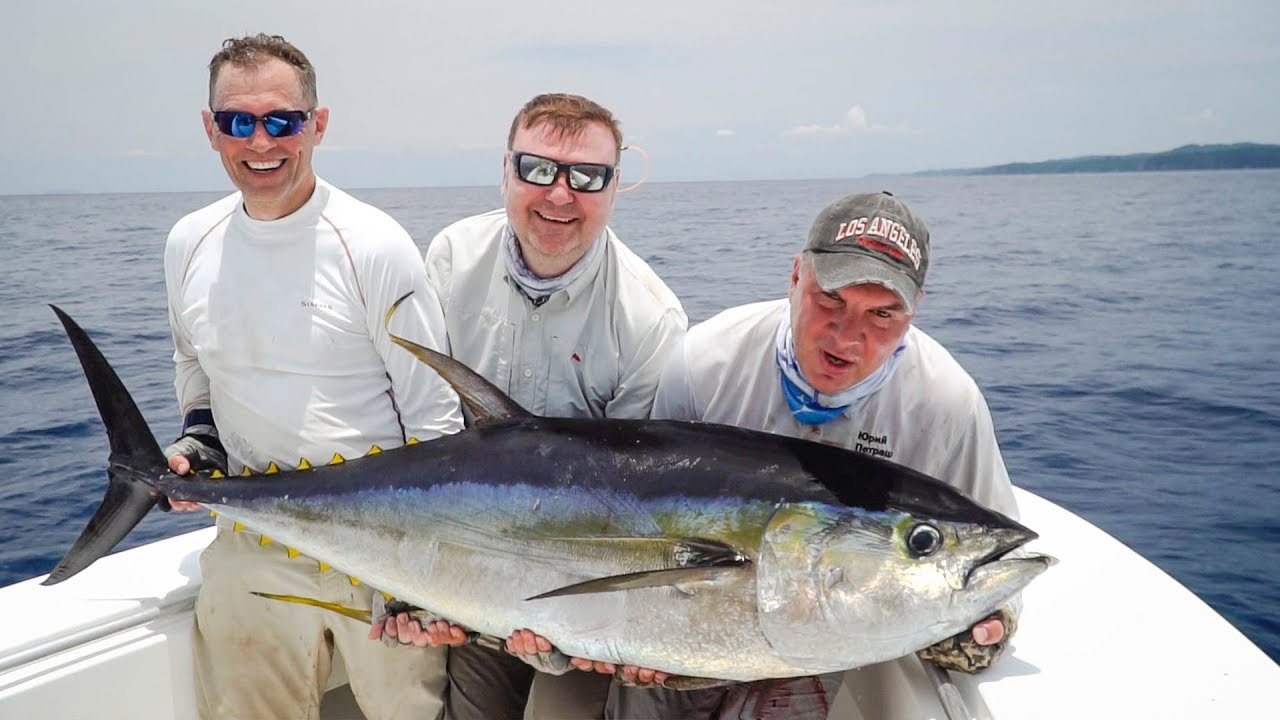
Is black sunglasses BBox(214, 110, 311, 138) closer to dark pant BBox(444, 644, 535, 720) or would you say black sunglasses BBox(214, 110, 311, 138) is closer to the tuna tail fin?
the tuna tail fin

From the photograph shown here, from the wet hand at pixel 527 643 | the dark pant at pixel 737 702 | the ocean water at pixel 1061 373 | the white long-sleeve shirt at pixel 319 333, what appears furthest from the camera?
the ocean water at pixel 1061 373

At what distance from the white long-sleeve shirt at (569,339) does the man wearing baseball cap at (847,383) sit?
0.66ft

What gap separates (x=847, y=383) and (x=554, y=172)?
100cm

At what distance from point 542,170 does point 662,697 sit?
1.44 meters

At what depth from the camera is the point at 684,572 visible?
5.22 ft

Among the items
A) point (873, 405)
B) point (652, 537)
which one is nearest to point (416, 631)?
point (652, 537)

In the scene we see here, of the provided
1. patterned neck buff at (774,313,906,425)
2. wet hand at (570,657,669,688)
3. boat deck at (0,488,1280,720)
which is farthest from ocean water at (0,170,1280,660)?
wet hand at (570,657,669,688)

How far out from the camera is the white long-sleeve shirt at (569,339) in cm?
251

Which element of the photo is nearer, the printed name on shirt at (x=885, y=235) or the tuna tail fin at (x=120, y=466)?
the printed name on shirt at (x=885, y=235)

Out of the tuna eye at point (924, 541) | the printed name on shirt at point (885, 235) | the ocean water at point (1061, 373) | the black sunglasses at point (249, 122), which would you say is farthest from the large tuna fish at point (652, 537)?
the ocean water at point (1061, 373)

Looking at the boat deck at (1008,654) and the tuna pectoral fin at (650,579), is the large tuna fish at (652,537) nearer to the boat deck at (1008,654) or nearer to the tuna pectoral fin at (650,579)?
the tuna pectoral fin at (650,579)

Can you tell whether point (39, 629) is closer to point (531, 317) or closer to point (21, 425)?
point (531, 317)

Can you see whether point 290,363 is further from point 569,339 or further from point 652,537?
point 652,537

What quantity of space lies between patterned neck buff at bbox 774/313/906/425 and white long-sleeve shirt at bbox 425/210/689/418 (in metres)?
0.45
